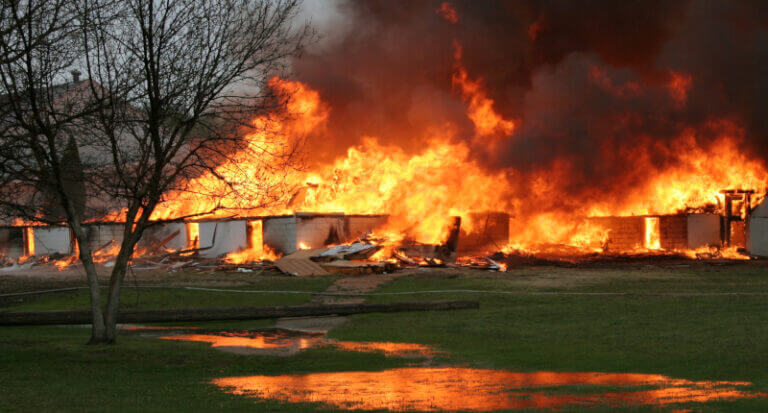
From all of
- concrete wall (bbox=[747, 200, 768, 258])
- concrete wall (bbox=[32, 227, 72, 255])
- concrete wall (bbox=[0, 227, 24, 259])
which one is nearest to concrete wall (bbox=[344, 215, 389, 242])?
concrete wall (bbox=[32, 227, 72, 255])

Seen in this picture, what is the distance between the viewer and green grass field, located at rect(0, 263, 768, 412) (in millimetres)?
9945

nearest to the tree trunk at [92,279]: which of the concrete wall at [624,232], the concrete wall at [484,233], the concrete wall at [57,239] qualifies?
the concrete wall at [484,233]

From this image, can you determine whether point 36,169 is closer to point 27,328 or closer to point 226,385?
point 226,385

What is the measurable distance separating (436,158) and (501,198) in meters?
4.54

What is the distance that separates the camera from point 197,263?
125 feet

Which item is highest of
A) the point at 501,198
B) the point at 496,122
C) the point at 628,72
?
the point at 628,72

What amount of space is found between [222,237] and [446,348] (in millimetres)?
29952

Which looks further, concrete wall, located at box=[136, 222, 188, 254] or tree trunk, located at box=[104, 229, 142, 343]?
concrete wall, located at box=[136, 222, 188, 254]

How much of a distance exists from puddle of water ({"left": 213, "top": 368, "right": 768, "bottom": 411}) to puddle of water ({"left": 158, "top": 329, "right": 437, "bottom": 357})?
7.82 ft

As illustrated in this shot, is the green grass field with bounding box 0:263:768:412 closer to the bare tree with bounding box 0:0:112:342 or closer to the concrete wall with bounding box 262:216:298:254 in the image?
the bare tree with bounding box 0:0:112:342

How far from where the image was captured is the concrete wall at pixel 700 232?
42.8 m

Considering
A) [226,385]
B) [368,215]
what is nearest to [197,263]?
[368,215]

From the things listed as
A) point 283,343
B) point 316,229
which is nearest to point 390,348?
point 283,343

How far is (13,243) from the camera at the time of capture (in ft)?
151
